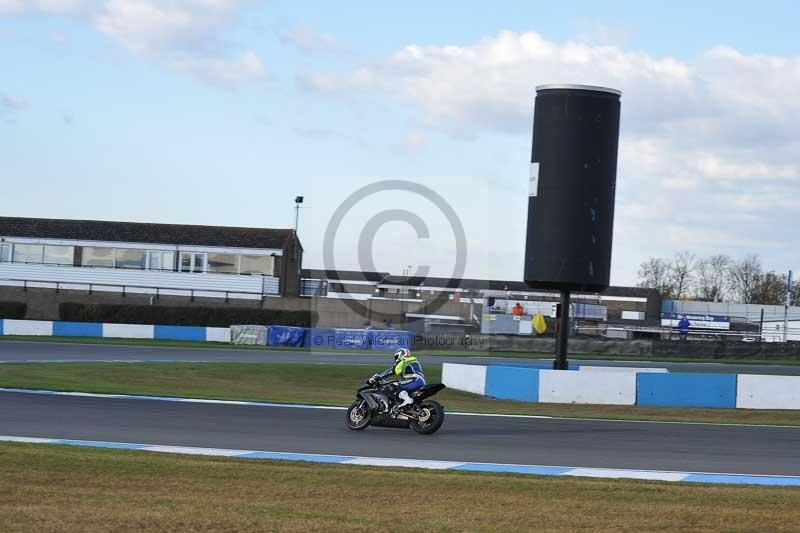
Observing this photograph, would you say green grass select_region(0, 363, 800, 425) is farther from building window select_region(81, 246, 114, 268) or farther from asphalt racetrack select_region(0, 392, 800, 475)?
building window select_region(81, 246, 114, 268)

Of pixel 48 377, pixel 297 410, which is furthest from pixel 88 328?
pixel 297 410

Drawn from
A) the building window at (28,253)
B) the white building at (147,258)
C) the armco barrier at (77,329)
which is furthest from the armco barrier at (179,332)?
the building window at (28,253)

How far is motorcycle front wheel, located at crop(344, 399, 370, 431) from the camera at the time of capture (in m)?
16.5

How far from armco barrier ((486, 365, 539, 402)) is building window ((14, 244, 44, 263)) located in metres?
40.0

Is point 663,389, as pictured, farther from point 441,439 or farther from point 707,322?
point 707,322

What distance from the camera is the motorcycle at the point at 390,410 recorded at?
16.2 metres

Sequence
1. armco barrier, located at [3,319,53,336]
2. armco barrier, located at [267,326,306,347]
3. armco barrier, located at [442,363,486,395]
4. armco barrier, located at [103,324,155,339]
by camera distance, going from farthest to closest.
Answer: armco barrier, located at [103,324,155,339] < armco barrier, located at [267,326,306,347] < armco barrier, located at [3,319,53,336] < armco barrier, located at [442,363,486,395]

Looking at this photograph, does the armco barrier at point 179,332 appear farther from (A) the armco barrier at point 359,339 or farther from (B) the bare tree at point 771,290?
(B) the bare tree at point 771,290

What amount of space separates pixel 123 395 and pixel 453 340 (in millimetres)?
26683

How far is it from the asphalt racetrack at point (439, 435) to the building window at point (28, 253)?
40.7m

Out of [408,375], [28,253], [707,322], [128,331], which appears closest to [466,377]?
[408,375]

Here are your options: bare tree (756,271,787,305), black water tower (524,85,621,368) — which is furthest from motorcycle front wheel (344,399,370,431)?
bare tree (756,271,787,305)

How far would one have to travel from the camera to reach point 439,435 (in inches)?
630

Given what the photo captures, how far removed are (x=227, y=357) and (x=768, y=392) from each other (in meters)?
19.5
